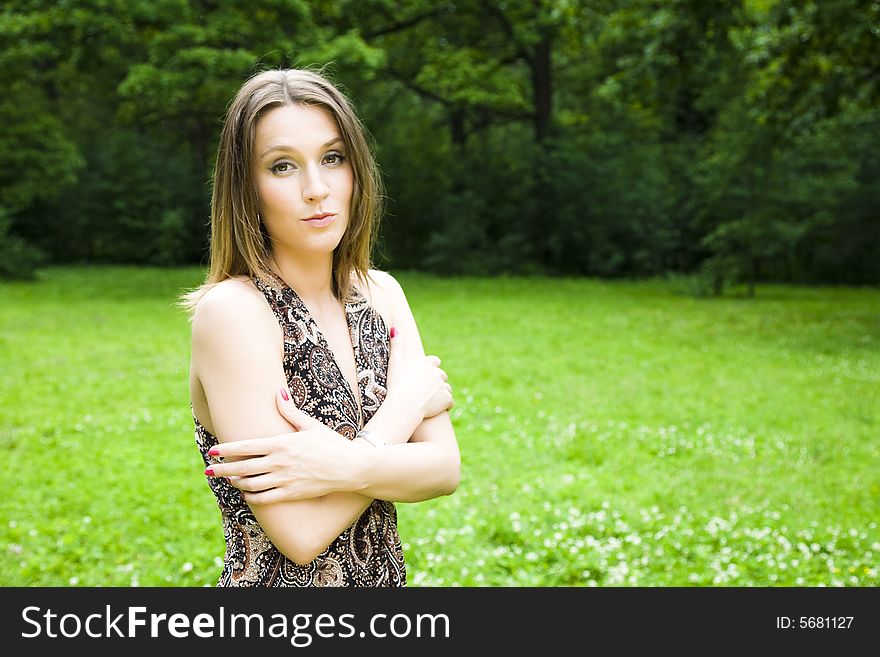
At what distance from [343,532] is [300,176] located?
0.78m

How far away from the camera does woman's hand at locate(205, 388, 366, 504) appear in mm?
1720

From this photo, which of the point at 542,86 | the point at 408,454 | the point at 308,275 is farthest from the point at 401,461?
the point at 542,86

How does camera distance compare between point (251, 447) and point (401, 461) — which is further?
point (401, 461)

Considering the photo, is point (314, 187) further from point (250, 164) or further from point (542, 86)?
point (542, 86)

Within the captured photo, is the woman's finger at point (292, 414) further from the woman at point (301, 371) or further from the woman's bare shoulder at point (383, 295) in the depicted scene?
the woman's bare shoulder at point (383, 295)

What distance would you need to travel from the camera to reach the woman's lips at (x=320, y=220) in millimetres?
1819

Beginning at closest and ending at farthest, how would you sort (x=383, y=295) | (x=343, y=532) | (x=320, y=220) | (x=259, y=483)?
(x=259, y=483), (x=320, y=220), (x=343, y=532), (x=383, y=295)

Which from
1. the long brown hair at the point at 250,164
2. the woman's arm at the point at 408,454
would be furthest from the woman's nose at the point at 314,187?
the woman's arm at the point at 408,454

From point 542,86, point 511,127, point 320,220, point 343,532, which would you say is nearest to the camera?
point 320,220

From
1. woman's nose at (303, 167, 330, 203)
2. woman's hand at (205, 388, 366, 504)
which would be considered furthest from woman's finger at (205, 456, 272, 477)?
woman's nose at (303, 167, 330, 203)

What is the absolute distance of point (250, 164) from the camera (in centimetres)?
180

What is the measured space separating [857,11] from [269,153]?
14656 mm

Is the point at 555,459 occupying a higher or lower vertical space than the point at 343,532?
lower

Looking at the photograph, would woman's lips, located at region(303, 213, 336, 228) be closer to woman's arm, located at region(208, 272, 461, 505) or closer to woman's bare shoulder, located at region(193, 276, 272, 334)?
woman's bare shoulder, located at region(193, 276, 272, 334)
